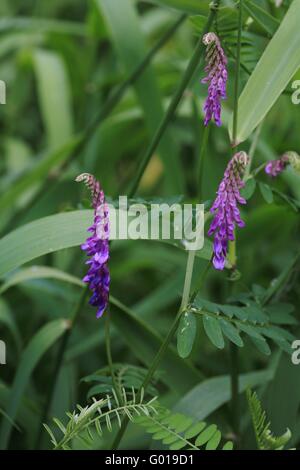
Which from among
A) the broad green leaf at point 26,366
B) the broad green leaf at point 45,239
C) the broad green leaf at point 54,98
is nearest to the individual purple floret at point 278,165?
the broad green leaf at point 45,239

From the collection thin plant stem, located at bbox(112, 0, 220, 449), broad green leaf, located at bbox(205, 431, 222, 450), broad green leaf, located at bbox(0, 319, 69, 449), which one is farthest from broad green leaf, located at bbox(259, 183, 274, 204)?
broad green leaf, located at bbox(0, 319, 69, 449)

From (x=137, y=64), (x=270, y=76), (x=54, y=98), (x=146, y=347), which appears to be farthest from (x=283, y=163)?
(x=54, y=98)

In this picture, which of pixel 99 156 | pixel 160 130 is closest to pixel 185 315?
pixel 160 130

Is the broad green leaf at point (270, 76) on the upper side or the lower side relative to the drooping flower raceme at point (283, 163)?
upper

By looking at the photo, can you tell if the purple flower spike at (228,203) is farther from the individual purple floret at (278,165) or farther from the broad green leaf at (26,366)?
the broad green leaf at (26,366)

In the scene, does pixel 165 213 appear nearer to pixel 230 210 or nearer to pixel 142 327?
pixel 230 210

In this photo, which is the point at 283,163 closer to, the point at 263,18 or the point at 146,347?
the point at 263,18

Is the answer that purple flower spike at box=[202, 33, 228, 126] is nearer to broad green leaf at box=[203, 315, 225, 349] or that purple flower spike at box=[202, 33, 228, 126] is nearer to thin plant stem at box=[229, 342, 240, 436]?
broad green leaf at box=[203, 315, 225, 349]

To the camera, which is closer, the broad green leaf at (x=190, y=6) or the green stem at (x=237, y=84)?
the green stem at (x=237, y=84)
